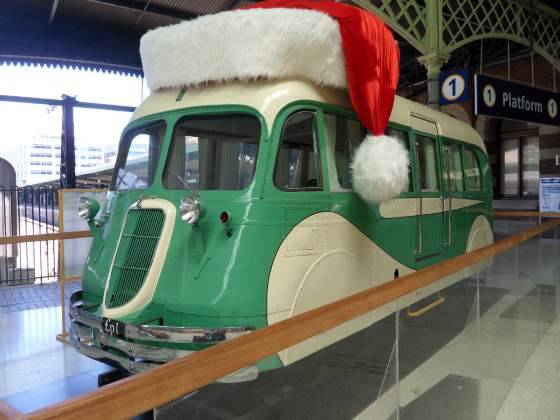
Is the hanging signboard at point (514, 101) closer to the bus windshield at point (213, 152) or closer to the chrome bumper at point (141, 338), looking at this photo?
the bus windshield at point (213, 152)

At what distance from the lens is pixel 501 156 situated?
571 inches

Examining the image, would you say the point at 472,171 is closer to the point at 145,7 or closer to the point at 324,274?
the point at 324,274

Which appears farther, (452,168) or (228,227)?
(452,168)

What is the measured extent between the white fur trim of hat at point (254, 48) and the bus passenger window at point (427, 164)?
1.70 m

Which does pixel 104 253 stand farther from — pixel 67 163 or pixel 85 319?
pixel 67 163

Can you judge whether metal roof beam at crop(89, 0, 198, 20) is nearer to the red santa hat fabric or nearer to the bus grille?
the red santa hat fabric

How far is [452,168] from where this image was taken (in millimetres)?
5758

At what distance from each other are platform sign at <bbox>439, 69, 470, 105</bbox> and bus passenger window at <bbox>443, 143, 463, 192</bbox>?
1.23 metres

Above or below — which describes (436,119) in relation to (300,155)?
above

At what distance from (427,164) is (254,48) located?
268 centimetres

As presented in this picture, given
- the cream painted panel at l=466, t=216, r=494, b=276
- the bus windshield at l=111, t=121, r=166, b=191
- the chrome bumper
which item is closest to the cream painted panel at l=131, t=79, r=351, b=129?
the bus windshield at l=111, t=121, r=166, b=191

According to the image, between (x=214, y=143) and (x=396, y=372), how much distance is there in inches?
85.5

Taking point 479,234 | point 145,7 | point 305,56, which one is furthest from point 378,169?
point 145,7

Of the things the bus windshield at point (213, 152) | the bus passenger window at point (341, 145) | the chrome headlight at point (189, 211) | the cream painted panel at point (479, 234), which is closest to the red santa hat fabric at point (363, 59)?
the bus passenger window at point (341, 145)
